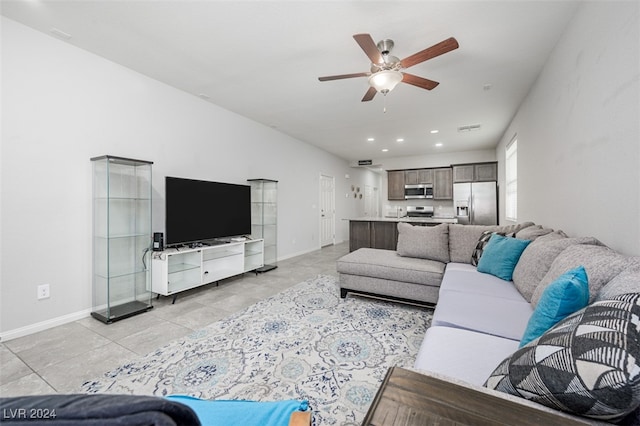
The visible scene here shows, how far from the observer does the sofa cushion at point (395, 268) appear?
9.25ft

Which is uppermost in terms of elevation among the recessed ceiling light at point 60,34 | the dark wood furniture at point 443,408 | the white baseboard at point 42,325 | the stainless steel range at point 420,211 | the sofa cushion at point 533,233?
the recessed ceiling light at point 60,34

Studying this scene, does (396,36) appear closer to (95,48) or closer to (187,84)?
(187,84)

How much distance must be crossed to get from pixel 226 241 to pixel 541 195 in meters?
4.23

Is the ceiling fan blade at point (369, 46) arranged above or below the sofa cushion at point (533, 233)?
above

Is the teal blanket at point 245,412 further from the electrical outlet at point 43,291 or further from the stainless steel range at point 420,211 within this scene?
the stainless steel range at point 420,211

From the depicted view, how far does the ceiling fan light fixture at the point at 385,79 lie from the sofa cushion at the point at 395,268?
187 centimetres

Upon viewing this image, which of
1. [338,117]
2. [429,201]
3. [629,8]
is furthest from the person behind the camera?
[429,201]

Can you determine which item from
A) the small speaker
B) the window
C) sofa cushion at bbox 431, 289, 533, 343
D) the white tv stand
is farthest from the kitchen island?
the small speaker

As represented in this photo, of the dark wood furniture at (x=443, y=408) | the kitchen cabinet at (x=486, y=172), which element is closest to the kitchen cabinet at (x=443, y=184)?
the kitchen cabinet at (x=486, y=172)

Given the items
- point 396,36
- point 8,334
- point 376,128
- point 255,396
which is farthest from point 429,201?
point 8,334

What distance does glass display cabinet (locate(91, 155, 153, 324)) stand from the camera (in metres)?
2.85

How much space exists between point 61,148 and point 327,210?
18.9ft

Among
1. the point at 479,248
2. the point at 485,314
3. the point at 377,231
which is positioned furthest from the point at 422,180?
the point at 485,314

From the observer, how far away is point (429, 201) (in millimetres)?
A: 7973
